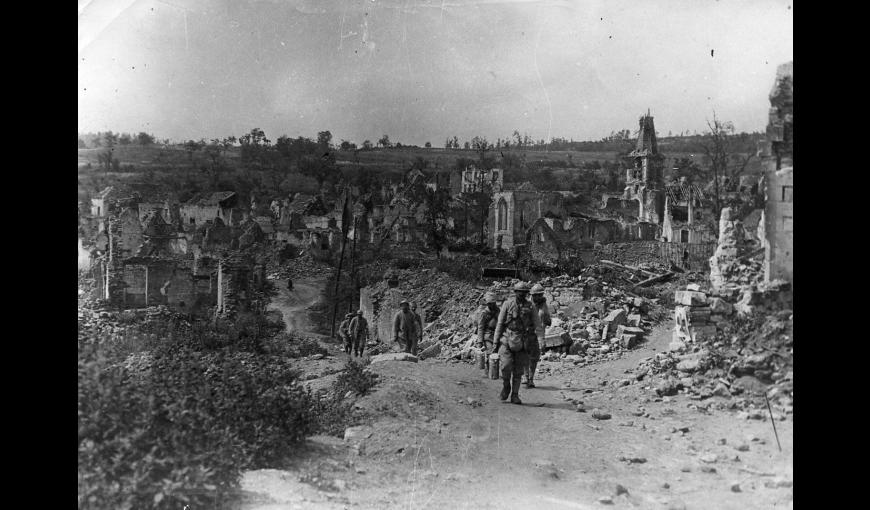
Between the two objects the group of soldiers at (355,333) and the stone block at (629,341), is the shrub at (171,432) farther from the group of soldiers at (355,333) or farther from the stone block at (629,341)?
the stone block at (629,341)

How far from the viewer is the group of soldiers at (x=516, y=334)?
6848mm

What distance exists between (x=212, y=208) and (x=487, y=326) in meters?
3.39

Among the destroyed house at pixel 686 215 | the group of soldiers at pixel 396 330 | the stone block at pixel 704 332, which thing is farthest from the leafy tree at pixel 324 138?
the stone block at pixel 704 332

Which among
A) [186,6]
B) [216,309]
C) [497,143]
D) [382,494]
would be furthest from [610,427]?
[186,6]

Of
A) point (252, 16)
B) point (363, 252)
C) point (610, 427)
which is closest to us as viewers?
point (610, 427)

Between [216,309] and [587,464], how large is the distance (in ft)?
14.4

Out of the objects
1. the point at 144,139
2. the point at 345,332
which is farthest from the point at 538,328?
the point at 144,139

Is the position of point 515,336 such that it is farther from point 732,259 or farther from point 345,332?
point 732,259

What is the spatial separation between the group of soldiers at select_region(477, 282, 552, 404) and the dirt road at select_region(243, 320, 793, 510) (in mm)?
256

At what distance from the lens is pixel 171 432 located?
5918mm

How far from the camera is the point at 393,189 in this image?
7.73 meters

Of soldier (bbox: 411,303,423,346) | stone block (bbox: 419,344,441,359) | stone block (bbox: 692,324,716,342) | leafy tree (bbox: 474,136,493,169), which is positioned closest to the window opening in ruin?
leafy tree (bbox: 474,136,493,169)

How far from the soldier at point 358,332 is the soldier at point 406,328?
0.39 m

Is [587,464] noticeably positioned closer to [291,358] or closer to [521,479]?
[521,479]
